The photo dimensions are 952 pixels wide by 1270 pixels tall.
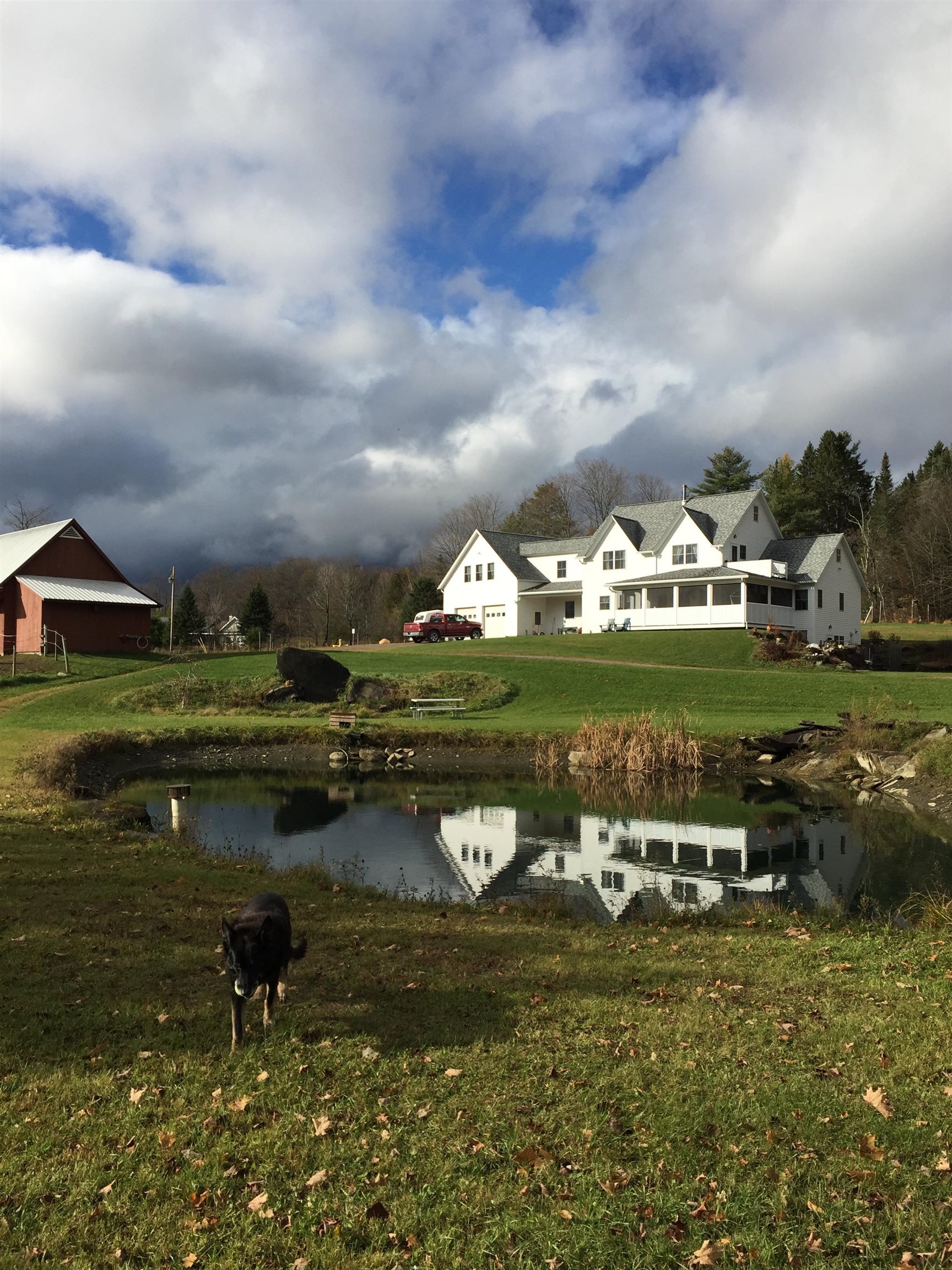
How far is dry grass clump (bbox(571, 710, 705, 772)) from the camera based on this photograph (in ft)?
86.5

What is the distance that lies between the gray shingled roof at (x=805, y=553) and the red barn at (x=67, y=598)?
37.6 m

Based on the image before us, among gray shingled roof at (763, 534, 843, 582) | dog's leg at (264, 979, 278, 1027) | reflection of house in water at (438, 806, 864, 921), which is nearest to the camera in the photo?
dog's leg at (264, 979, 278, 1027)

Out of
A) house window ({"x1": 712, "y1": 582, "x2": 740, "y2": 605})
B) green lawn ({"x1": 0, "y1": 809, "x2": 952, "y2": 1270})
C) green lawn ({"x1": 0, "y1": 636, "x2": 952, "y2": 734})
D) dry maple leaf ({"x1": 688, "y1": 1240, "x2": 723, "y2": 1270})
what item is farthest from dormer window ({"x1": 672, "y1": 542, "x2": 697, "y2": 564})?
dry maple leaf ({"x1": 688, "y1": 1240, "x2": 723, "y2": 1270})

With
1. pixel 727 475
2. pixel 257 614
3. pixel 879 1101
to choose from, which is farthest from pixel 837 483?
pixel 879 1101

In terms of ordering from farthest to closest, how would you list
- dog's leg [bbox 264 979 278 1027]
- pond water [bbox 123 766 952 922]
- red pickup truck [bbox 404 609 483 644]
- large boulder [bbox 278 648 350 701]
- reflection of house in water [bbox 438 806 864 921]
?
red pickup truck [bbox 404 609 483 644]
large boulder [bbox 278 648 350 701]
pond water [bbox 123 766 952 922]
reflection of house in water [bbox 438 806 864 921]
dog's leg [bbox 264 979 278 1027]

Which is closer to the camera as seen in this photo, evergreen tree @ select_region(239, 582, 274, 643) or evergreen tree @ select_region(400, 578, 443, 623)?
evergreen tree @ select_region(400, 578, 443, 623)

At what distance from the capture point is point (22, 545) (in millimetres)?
53344

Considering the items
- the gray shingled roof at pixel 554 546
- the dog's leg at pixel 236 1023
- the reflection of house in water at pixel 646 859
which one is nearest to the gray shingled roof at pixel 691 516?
the gray shingled roof at pixel 554 546

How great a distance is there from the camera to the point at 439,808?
22.1 m

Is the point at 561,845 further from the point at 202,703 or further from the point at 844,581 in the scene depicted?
the point at 844,581

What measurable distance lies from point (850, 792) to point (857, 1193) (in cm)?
2069

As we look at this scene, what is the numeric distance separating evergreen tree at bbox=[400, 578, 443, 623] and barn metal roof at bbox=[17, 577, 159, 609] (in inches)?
1102

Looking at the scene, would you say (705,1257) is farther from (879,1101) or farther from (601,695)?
(601,695)

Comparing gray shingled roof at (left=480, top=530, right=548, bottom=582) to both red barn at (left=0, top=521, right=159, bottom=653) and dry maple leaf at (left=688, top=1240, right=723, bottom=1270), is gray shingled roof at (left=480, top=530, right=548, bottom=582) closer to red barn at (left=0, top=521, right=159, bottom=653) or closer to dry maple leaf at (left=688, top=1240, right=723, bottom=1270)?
red barn at (left=0, top=521, right=159, bottom=653)
